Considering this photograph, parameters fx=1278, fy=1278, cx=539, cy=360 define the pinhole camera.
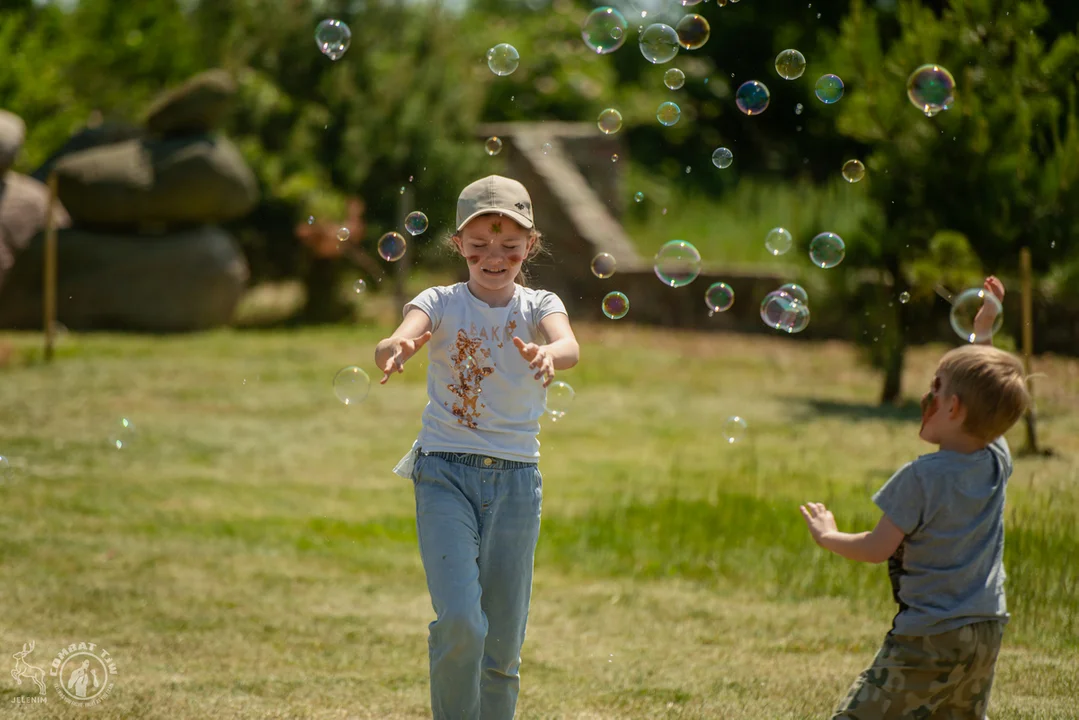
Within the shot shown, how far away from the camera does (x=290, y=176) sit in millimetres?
16250

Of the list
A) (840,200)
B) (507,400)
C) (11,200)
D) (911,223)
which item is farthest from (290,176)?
A: (507,400)

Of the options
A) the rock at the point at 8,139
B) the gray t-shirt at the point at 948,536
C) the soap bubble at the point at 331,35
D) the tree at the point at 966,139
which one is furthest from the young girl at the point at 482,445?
the rock at the point at 8,139

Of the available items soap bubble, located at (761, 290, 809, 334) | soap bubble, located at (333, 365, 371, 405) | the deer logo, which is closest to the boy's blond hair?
soap bubble, located at (333, 365, 371, 405)

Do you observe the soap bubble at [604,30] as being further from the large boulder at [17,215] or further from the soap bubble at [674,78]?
the large boulder at [17,215]

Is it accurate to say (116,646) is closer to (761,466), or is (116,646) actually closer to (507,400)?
(507,400)

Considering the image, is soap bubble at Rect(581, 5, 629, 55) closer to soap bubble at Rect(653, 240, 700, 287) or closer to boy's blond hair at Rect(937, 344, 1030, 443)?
soap bubble at Rect(653, 240, 700, 287)

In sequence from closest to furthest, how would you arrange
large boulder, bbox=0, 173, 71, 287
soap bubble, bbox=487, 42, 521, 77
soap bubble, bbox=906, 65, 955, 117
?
soap bubble, bbox=487, 42, 521, 77
soap bubble, bbox=906, 65, 955, 117
large boulder, bbox=0, 173, 71, 287

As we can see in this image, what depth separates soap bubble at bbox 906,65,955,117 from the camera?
5.61 metres

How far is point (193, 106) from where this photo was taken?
46.4ft

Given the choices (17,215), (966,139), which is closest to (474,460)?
(966,139)

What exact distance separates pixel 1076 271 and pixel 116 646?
647cm

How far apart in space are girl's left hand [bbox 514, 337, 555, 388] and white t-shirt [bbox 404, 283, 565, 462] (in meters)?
0.20

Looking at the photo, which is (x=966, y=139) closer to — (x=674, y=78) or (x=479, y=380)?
(x=674, y=78)

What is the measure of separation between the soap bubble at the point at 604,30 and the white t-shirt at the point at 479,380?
2.49m
